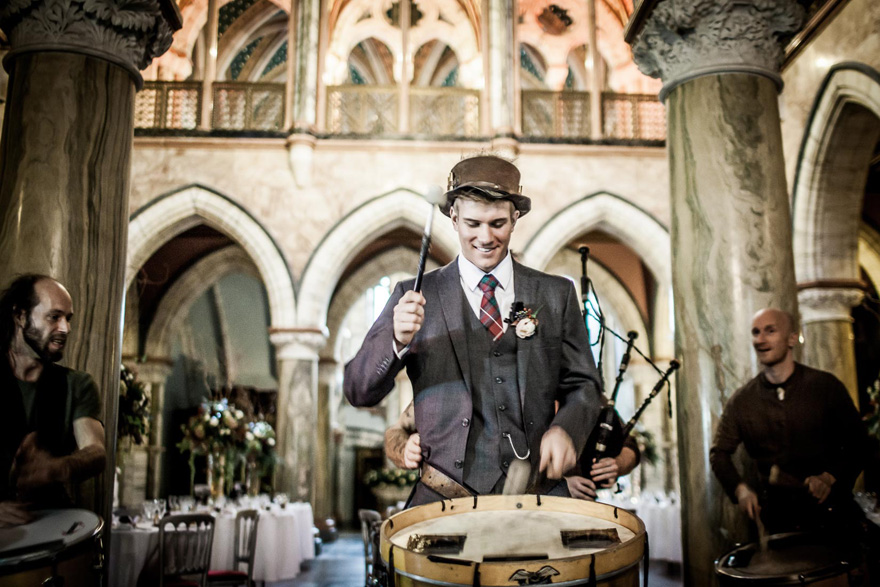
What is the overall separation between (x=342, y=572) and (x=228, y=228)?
4.55 metres

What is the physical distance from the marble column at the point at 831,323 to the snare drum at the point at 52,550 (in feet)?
23.9

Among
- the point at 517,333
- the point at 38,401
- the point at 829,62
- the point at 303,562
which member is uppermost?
the point at 829,62

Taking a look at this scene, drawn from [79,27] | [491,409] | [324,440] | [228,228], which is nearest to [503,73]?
[228,228]

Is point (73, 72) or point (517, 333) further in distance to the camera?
point (73, 72)

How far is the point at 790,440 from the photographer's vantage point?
3.14 m

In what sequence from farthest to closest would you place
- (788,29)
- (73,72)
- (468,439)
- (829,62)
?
(829,62) → (788,29) → (73,72) → (468,439)

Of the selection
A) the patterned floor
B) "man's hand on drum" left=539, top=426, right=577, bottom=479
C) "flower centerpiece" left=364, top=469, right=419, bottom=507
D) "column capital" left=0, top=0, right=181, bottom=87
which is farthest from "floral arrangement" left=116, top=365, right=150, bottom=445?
"flower centerpiece" left=364, top=469, right=419, bottom=507

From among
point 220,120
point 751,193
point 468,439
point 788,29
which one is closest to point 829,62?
point 788,29

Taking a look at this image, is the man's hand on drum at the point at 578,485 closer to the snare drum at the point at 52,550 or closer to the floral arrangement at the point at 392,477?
the snare drum at the point at 52,550

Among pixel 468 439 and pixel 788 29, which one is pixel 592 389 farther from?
pixel 788 29

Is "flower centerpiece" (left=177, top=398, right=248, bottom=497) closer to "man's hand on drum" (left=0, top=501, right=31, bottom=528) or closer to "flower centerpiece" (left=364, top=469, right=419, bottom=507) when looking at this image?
"flower centerpiece" (left=364, top=469, right=419, bottom=507)

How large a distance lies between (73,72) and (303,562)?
6.56 metres

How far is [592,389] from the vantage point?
2.07 meters

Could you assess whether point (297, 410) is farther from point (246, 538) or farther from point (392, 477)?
point (392, 477)
